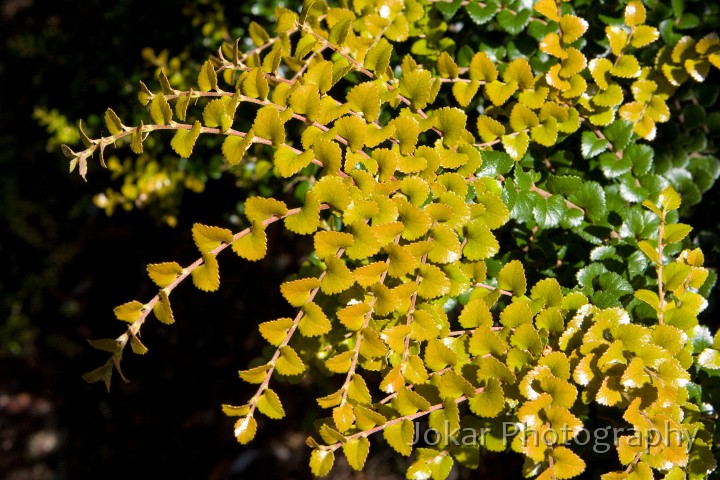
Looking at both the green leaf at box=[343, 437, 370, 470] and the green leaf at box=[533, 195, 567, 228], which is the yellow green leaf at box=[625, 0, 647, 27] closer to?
the green leaf at box=[533, 195, 567, 228]

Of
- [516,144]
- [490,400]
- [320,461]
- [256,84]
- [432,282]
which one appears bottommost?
[320,461]

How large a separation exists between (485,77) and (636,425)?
60cm

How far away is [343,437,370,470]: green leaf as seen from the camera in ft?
2.91

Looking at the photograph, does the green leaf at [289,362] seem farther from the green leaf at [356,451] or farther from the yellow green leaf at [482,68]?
the yellow green leaf at [482,68]

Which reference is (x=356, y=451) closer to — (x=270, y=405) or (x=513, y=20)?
(x=270, y=405)

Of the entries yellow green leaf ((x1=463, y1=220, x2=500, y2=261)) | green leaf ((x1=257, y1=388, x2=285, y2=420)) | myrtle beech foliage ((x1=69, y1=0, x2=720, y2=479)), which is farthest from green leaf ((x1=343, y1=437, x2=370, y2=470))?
yellow green leaf ((x1=463, y1=220, x2=500, y2=261))

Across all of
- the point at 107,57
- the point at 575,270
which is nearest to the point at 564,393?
the point at 575,270

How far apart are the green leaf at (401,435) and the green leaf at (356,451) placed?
1.4 inches

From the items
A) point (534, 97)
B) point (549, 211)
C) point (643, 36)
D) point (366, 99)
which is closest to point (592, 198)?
point (549, 211)

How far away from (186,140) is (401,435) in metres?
0.52

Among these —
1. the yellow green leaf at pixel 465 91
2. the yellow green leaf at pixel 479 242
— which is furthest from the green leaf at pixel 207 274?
the yellow green leaf at pixel 465 91

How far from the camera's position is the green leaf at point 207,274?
0.86 metres

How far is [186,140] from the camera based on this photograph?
0.88m

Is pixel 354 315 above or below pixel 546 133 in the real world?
below
